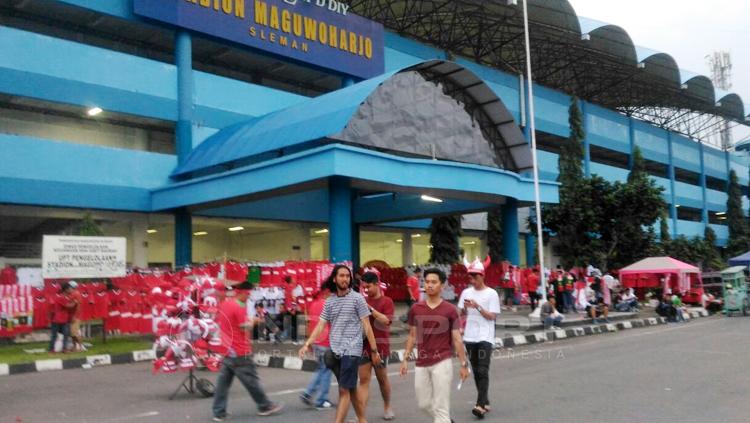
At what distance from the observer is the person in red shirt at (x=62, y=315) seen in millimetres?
15094

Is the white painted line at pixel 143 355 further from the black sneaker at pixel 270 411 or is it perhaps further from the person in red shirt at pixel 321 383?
the black sneaker at pixel 270 411

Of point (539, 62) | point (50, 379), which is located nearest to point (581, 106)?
point (539, 62)

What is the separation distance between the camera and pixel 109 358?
14414mm

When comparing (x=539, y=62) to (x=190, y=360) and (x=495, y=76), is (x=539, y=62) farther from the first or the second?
(x=190, y=360)

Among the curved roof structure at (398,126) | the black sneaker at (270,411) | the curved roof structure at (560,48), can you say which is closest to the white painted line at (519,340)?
the curved roof structure at (398,126)

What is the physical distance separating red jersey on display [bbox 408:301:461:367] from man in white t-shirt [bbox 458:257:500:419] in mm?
1243

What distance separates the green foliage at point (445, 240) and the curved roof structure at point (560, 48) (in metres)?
10.8

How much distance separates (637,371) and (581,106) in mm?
39141

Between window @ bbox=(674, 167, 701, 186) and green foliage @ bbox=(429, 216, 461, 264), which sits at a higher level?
window @ bbox=(674, 167, 701, 186)

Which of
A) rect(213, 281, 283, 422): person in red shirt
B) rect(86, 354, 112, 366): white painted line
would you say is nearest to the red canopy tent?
rect(86, 354, 112, 366): white painted line

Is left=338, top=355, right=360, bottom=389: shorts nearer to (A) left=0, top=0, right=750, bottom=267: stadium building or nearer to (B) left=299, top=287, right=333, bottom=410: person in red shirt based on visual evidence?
(B) left=299, top=287, right=333, bottom=410: person in red shirt

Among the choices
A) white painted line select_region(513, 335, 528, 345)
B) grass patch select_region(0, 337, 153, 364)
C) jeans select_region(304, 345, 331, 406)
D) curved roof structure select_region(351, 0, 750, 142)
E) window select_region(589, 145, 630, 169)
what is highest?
curved roof structure select_region(351, 0, 750, 142)

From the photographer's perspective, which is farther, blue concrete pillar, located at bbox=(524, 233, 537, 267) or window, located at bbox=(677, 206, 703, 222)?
window, located at bbox=(677, 206, 703, 222)

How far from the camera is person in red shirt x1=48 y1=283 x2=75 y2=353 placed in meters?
15.1
